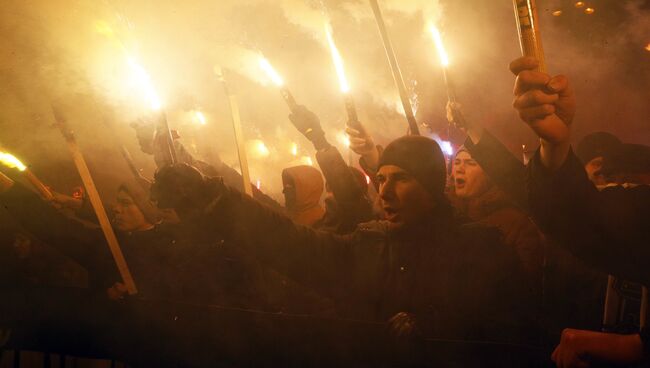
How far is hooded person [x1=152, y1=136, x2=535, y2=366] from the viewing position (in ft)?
7.31

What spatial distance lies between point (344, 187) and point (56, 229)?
2.77 m

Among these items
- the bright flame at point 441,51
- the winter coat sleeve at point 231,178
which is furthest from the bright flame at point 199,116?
the bright flame at point 441,51

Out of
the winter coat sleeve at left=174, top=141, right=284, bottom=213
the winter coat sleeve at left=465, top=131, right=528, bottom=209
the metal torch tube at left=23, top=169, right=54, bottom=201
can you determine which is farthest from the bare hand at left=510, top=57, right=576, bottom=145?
the metal torch tube at left=23, top=169, right=54, bottom=201

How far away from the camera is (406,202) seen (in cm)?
258

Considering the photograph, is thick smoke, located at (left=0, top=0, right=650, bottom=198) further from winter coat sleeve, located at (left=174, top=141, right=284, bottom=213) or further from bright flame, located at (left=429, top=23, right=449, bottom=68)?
winter coat sleeve, located at (left=174, top=141, right=284, bottom=213)

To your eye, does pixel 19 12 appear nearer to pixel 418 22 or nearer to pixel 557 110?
pixel 557 110

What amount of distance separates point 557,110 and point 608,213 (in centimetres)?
79

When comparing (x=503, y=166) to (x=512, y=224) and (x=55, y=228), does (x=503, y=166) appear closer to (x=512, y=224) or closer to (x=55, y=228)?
(x=512, y=224)

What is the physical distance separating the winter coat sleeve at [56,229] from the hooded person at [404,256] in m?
2.11

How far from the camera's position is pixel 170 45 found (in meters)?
5.06

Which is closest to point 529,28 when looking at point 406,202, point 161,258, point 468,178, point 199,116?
point 406,202

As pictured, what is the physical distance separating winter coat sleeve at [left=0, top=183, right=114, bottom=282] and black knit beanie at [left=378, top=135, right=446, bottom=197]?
3.04m

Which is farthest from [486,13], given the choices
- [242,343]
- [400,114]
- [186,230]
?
[242,343]

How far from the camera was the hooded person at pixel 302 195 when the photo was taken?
3.76 metres
